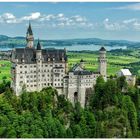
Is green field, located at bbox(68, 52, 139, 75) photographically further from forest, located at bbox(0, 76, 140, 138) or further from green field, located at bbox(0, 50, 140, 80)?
forest, located at bbox(0, 76, 140, 138)

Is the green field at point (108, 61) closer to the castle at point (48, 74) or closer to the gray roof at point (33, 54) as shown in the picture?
the castle at point (48, 74)

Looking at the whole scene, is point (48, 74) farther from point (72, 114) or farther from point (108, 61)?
point (108, 61)

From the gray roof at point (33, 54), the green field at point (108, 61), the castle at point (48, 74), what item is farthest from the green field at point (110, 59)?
the gray roof at point (33, 54)

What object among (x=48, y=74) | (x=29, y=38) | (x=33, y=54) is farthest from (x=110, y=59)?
(x=33, y=54)

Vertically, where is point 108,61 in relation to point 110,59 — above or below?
below

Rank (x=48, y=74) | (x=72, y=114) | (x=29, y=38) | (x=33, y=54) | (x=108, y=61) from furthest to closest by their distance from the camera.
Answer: (x=108, y=61) < (x=29, y=38) < (x=48, y=74) < (x=33, y=54) < (x=72, y=114)

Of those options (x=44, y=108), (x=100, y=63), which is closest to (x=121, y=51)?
(x=100, y=63)

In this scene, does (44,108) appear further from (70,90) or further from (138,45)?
(138,45)

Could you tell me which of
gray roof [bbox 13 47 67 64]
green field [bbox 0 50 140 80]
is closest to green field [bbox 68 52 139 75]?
green field [bbox 0 50 140 80]
